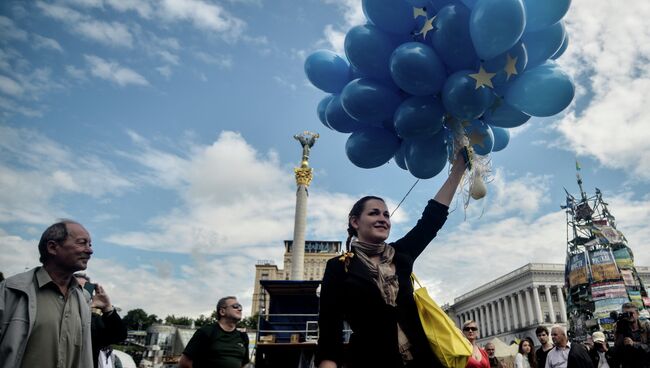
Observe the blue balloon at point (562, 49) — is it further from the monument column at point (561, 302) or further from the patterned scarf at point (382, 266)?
the monument column at point (561, 302)

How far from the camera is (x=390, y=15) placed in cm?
348

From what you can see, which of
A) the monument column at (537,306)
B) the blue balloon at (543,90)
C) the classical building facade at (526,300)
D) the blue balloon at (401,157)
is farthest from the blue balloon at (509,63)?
the monument column at (537,306)

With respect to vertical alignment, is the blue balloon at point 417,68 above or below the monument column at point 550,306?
below

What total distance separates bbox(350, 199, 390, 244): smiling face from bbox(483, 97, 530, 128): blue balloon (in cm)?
186

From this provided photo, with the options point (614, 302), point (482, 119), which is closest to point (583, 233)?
point (614, 302)

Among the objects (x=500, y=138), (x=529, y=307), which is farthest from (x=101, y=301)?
(x=529, y=307)

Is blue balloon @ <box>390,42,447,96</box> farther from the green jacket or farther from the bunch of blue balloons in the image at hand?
the green jacket

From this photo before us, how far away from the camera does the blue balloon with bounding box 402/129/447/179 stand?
12.1ft

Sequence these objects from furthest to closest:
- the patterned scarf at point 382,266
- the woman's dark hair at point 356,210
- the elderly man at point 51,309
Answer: the elderly man at point 51,309, the woman's dark hair at point 356,210, the patterned scarf at point 382,266

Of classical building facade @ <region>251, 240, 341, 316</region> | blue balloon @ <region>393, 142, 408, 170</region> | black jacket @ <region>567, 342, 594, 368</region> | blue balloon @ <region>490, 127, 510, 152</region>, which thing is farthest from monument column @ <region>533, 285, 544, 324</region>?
blue balloon @ <region>393, 142, 408, 170</region>

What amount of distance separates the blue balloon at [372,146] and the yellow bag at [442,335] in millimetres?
1994

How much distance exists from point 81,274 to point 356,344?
3.07 meters

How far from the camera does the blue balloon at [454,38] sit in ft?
10.4

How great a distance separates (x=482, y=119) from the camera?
149 inches
